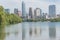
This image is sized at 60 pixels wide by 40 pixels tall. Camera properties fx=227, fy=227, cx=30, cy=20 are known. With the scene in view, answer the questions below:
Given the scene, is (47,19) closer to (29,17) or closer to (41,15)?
(41,15)

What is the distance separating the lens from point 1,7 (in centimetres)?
4094

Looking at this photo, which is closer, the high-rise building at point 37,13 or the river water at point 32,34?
the river water at point 32,34

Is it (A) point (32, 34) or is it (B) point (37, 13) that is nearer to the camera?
(A) point (32, 34)

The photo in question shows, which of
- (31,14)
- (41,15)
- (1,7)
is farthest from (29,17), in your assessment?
(1,7)

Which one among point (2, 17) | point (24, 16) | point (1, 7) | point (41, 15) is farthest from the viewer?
point (41, 15)

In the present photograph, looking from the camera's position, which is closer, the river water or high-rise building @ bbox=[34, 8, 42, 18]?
the river water

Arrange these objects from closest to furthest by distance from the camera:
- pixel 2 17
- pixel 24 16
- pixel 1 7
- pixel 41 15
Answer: pixel 2 17 < pixel 1 7 < pixel 24 16 < pixel 41 15

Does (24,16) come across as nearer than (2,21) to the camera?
No

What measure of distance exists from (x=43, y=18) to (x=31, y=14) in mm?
4372

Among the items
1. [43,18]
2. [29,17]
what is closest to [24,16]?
[29,17]

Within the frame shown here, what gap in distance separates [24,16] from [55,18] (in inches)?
402

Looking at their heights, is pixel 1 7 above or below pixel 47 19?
above

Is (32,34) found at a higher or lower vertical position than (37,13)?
higher

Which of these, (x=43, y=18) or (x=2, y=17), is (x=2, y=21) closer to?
(x=2, y=17)
